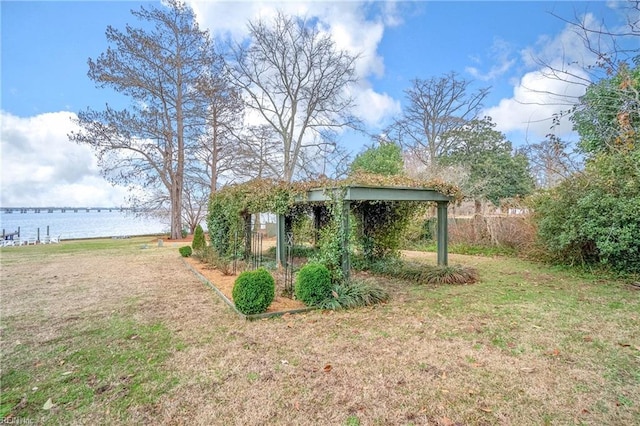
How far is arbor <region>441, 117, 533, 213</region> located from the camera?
18.6m

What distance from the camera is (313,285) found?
17.2ft

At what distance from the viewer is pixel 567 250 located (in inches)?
339

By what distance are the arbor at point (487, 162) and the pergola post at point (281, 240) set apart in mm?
11998

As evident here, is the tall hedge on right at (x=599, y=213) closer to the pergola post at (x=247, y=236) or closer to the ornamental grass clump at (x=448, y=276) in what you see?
the ornamental grass clump at (x=448, y=276)

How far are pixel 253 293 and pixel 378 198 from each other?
288 centimetres

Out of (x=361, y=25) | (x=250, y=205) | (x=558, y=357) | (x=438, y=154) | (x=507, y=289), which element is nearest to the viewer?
(x=558, y=357)

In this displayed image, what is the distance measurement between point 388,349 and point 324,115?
730 inches

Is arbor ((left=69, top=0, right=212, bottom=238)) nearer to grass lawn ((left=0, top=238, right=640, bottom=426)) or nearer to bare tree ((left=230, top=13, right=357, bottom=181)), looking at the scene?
Answer: bare tree ((left=230, top=13, right=357, bottom=181))

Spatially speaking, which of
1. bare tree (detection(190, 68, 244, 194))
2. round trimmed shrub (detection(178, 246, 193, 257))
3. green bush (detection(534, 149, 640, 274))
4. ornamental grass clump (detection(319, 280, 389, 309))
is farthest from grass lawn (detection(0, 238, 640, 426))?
bare tree (detection(190, 68, 244, 194))

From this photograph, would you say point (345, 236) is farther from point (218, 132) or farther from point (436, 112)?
point (436, 112)

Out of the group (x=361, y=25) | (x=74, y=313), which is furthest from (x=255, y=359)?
(x=361, y=25)

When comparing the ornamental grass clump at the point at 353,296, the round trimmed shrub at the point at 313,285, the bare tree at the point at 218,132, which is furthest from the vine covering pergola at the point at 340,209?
the bare tree at the point at 218,132

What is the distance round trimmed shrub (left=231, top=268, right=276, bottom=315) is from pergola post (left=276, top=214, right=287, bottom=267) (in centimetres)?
359

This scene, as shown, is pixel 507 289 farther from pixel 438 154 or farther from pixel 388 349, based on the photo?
pixel 438 154
